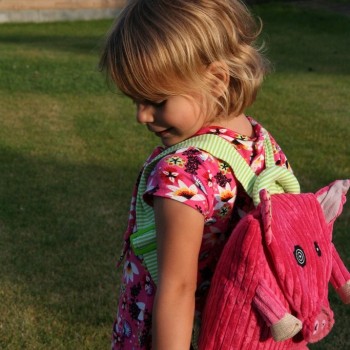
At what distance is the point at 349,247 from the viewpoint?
4.77 metres

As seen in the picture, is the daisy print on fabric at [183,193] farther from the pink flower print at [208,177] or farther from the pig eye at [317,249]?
the pig eye at [317,249]

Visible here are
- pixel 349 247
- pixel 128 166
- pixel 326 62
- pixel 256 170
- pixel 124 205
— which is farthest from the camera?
pixel 326 62

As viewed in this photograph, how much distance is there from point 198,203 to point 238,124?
342mm

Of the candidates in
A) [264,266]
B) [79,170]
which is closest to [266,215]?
[264,266]

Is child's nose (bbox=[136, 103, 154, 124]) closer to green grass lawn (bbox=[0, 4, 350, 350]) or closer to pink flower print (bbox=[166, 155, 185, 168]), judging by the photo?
pink flower print (bbox=[166, 155, 185, 168])

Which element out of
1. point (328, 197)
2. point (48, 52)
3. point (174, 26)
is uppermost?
point (174, 26)

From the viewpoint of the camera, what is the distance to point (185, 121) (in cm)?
186

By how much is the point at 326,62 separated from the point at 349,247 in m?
9.23

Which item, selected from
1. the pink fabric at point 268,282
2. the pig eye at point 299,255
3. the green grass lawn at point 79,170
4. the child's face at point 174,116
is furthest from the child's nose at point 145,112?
the green grass lawn at point 79,170

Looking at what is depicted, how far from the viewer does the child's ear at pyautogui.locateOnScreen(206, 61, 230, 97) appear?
1.85 metres

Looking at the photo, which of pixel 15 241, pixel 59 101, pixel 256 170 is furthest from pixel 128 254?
pixel 59 101

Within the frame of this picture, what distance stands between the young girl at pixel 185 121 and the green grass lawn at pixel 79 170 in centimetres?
64

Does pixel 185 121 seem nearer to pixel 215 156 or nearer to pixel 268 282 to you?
pixel 215 156

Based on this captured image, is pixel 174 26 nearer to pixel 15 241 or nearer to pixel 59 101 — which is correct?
pixel 15 241
